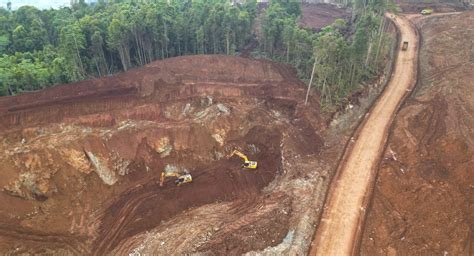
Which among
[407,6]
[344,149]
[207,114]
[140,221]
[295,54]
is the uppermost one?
[407,6]

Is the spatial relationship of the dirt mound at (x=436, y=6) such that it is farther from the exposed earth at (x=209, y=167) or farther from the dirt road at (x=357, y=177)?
the exposed earth at (x=209, y=167)

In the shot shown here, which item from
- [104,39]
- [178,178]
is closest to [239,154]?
[178,178]

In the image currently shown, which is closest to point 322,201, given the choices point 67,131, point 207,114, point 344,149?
point 344,149

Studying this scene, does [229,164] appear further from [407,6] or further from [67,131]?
[407,6]

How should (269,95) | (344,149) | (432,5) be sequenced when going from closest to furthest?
(344,149)
(269,95)
(432,5)

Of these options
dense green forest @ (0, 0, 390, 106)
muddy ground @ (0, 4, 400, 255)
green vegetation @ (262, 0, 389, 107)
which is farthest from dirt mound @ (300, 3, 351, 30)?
muddy ground @ (0, 4, 400, 255)

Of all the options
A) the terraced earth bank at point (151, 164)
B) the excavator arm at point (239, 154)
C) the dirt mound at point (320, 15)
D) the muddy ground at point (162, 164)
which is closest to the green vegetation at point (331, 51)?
the muddy ground at point (162, 164)
